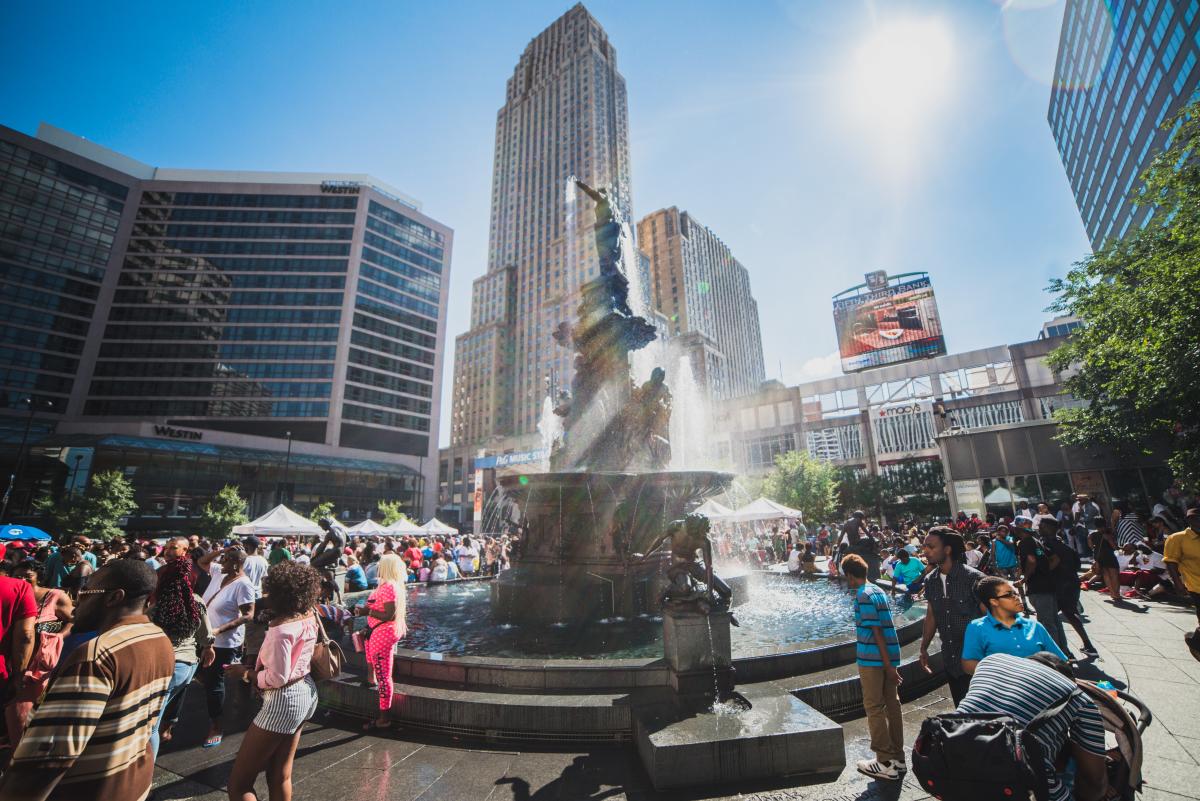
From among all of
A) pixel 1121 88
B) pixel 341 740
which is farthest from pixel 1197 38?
pixel 341 740

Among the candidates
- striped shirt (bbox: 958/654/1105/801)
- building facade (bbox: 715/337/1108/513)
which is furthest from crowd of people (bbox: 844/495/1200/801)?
building facade (bbox: 715/337/1108/513)

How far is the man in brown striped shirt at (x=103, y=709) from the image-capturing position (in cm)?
186

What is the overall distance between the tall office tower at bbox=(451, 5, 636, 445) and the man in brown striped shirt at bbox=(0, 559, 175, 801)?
81.1m

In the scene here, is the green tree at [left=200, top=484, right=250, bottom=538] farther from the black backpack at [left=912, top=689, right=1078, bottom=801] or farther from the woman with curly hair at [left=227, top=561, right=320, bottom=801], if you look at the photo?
the black backpack at [left=912, top=689, right=1078, bottom=801]

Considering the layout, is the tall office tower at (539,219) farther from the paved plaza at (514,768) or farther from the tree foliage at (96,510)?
the paved plaza at (514,768)

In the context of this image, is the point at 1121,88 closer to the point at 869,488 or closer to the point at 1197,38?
the point at 1197,38

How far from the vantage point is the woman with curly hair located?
2959 mm

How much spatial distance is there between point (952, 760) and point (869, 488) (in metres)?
54.8

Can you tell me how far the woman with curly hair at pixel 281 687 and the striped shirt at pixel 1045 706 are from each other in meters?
3.94

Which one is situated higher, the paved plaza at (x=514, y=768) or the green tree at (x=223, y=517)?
the green tree at (x=223, y=517)

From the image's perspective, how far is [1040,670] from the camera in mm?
2455

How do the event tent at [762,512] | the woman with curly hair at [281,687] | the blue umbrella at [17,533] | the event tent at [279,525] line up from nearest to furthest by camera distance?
the woman with curly hair at [281,687] < the blue umbrella at [17,533] < the event tent at [279,525] < the event tent at [762,512]

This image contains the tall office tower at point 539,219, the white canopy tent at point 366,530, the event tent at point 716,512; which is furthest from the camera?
the tall office tower at point 539,219

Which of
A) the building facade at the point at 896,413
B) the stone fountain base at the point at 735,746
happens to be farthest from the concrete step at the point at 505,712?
the building facade at the point at 896,413
